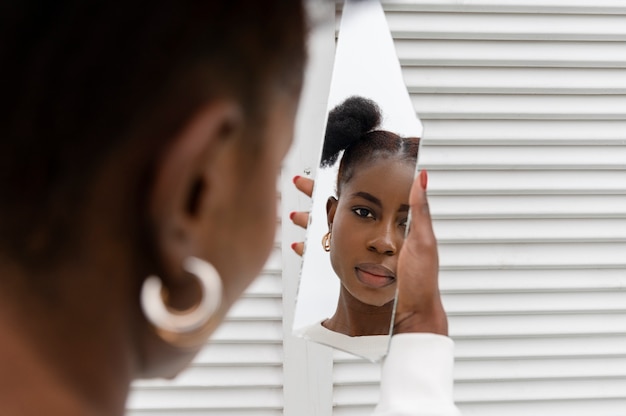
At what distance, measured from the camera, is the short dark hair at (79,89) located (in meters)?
0.39

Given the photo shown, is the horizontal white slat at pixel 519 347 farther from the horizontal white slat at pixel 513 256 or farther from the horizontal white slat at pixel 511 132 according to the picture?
the horizontal white slat at pixel 511 132

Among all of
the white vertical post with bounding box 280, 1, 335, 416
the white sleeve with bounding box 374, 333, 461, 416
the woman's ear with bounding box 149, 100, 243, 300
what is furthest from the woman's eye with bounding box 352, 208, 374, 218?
the woman's ear with bounding box 149, 100, 243, 300

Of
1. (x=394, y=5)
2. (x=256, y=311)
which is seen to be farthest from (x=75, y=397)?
(x=394, y=5)

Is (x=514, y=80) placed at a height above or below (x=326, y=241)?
above

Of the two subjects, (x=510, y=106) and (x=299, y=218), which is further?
(x=510, y=106)

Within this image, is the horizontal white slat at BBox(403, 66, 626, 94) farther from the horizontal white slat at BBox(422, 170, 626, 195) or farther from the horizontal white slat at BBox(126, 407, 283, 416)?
the horizontal white slat at BBox(126, 407, 283, 416)

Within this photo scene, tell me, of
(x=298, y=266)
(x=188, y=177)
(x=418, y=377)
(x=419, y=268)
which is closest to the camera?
(x=188, y=177)

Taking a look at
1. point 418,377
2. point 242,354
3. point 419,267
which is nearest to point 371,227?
point 419,267

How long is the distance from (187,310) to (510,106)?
4.43ft

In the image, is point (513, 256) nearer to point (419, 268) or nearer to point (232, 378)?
point (232, 378)

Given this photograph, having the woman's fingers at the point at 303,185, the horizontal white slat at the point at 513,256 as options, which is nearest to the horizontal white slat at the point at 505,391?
the horizontal white slat at the point at 513,256

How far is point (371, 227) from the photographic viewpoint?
1.09m

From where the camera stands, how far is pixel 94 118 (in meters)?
0.39

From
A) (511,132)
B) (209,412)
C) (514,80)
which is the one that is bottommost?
(209,412)
